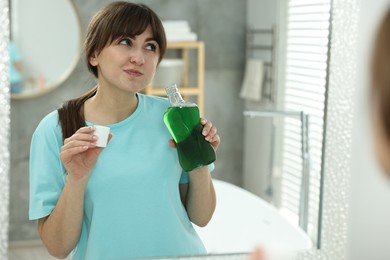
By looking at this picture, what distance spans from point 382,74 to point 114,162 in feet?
1.57

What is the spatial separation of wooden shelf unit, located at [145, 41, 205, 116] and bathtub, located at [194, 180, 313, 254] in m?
0.15

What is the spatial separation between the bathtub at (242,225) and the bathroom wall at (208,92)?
0.03 m

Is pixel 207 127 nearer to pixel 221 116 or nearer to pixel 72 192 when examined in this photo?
pixel 221 116

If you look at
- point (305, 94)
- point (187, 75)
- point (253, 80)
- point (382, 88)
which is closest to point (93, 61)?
point (187, 75)

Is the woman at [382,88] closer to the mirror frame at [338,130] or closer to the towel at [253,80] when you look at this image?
the mirror frame at [338,130]

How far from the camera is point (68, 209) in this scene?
807 millimetres

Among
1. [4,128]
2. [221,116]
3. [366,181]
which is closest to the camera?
[4,128]

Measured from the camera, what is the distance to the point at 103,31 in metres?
0.80

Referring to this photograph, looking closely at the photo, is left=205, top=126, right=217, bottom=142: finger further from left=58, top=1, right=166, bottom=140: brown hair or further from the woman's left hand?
left=58, top=1, right=166, bottom=140: brown hair

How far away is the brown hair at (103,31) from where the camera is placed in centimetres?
80

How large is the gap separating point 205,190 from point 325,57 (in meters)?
0.31

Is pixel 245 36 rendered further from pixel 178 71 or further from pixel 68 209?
pixel 68 209

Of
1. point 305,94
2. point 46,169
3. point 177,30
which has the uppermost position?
point 177,30

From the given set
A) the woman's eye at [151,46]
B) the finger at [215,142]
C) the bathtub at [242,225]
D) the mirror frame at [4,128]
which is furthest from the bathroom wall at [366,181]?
the mirror frame at [4,128]
